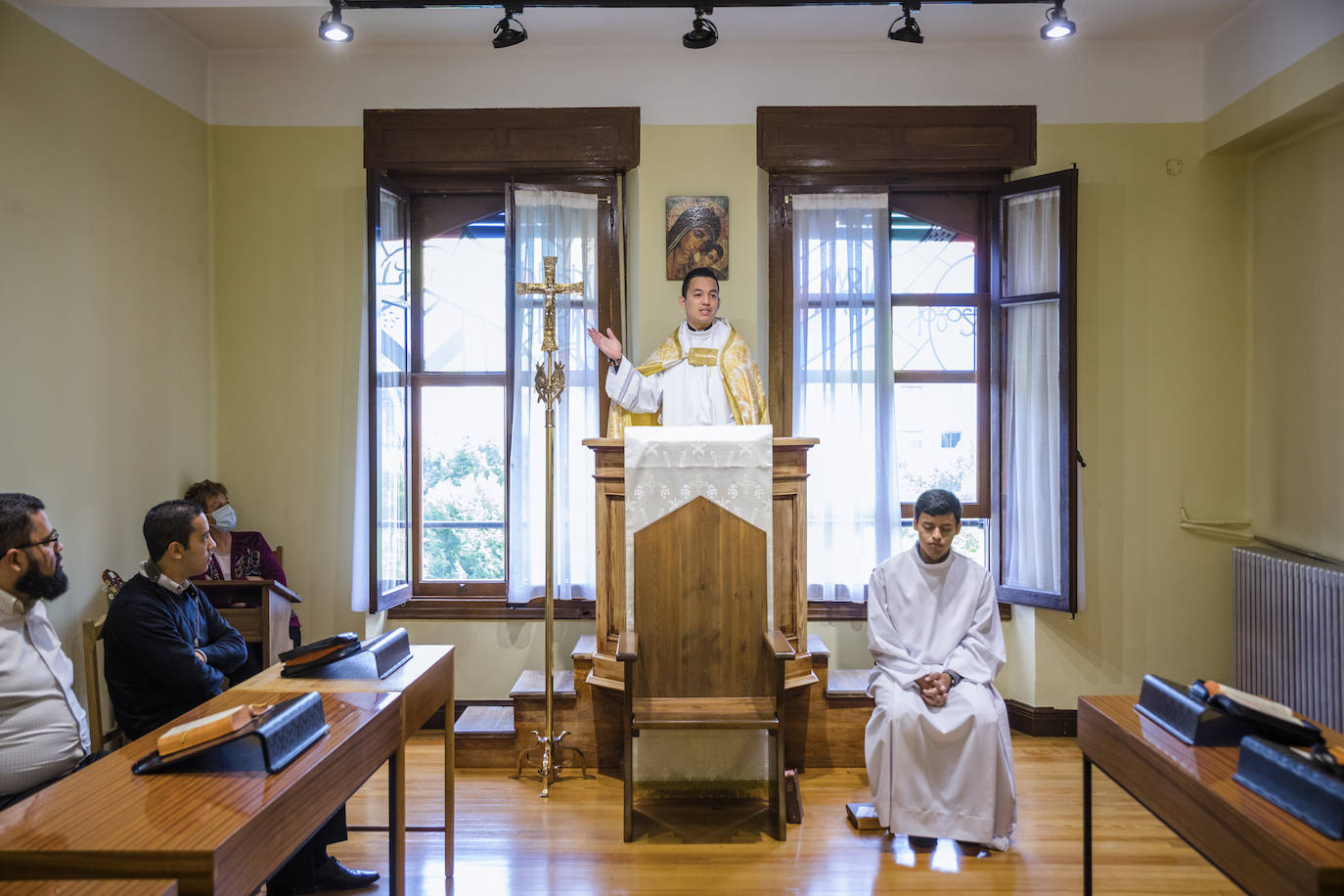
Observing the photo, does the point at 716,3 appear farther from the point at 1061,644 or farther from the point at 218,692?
the point at 1061,644

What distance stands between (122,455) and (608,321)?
233cm

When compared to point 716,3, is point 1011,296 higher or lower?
lower

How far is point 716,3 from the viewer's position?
3.57 meters

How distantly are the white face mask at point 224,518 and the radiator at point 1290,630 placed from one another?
492 cm

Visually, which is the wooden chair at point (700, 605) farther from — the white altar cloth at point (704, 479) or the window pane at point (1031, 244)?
the window pane at point (1031, 244)

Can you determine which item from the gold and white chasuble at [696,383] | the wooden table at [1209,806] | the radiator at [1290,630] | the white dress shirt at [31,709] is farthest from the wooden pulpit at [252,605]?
the radiator at [1290,630]

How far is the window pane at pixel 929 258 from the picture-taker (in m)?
4.70

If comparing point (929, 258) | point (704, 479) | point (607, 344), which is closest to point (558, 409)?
point (607, 344)

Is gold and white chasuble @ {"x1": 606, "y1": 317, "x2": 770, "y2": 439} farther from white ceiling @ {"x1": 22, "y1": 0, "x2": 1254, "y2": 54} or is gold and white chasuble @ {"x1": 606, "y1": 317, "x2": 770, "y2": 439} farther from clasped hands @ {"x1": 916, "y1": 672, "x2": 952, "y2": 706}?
white ceiling @ {"x1": 22, "y1": 0, "x2": 1254, "y2": 54}

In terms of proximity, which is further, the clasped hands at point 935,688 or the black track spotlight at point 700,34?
the black track spotlight at point 700,34

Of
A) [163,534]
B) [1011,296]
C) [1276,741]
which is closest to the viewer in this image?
[1276,741]

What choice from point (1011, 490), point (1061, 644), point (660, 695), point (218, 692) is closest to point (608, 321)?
point (660, 695)

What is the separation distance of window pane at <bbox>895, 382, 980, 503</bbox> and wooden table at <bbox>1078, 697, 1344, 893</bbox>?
2220 mm

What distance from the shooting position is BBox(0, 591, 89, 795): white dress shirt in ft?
7.09
